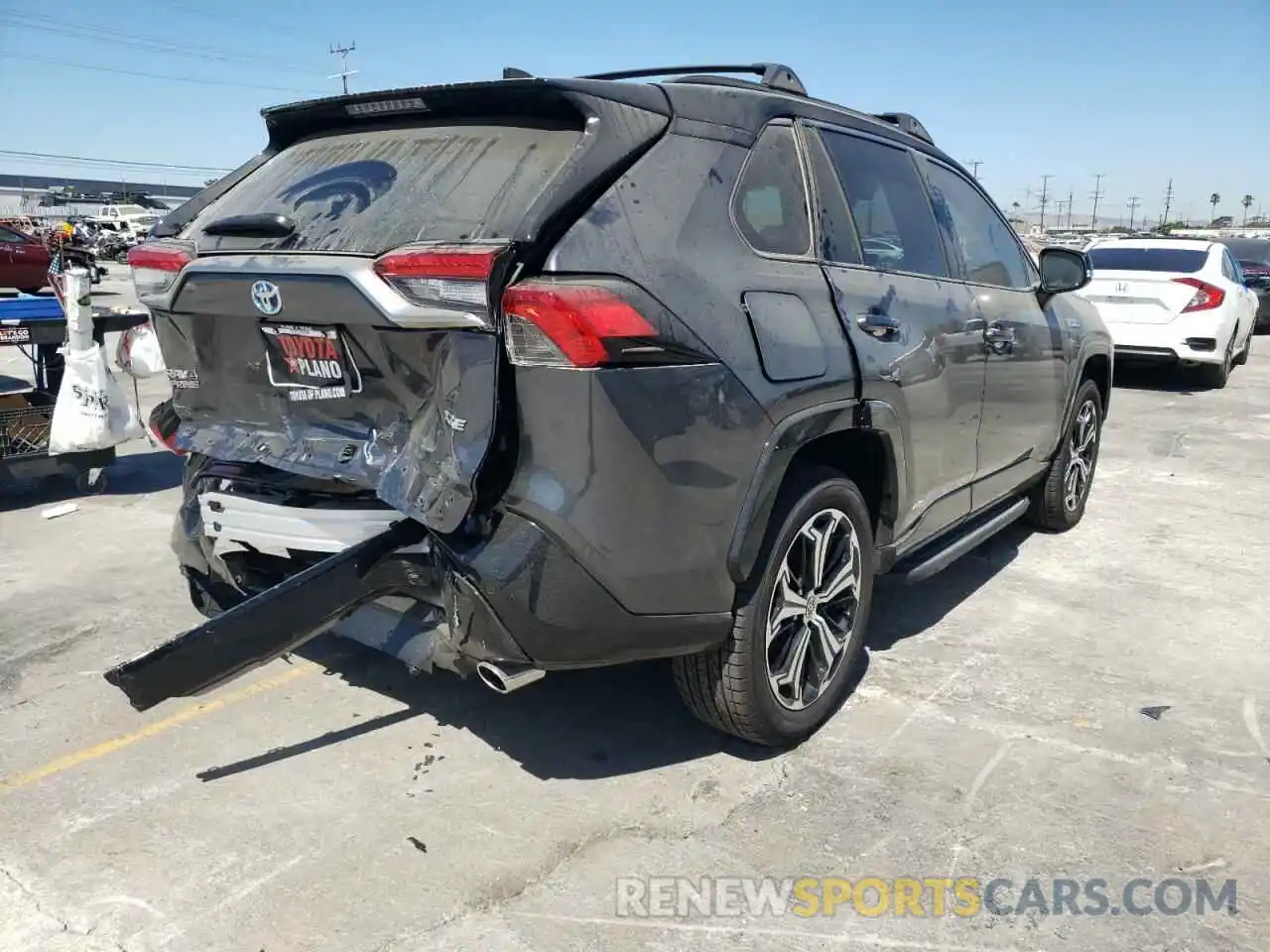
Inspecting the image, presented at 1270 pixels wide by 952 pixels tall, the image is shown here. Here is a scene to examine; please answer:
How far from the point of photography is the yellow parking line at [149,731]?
10.1 ft

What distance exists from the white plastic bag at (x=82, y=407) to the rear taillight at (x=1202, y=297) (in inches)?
394

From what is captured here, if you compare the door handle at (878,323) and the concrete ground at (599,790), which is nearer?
the concrete ground at (599,790)

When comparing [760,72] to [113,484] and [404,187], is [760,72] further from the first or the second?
[113,484]

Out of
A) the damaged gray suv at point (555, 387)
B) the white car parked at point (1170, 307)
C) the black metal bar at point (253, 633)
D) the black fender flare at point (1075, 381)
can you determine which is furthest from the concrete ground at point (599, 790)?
the white car parked at point (1170, 307)

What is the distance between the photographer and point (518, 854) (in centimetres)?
271

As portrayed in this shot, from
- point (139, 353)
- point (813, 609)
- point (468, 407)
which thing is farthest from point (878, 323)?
point (139, 353)

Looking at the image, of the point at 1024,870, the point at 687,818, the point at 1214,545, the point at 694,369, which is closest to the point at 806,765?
the point at 687,818

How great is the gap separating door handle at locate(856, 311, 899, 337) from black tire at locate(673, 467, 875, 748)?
1.57ft

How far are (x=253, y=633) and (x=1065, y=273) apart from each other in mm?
4018

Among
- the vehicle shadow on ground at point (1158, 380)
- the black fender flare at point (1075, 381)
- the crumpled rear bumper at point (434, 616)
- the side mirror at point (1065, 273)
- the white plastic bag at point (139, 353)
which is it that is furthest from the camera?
the vehicle shadow on ground at point (1158, 380)

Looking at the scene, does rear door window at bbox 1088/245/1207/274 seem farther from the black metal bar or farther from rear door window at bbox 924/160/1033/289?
the black metal bar

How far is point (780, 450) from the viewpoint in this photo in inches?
112

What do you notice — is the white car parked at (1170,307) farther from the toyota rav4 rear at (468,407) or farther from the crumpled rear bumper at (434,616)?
the crumpled rear bumper at (434,616)

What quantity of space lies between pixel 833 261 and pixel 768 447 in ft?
2.58
